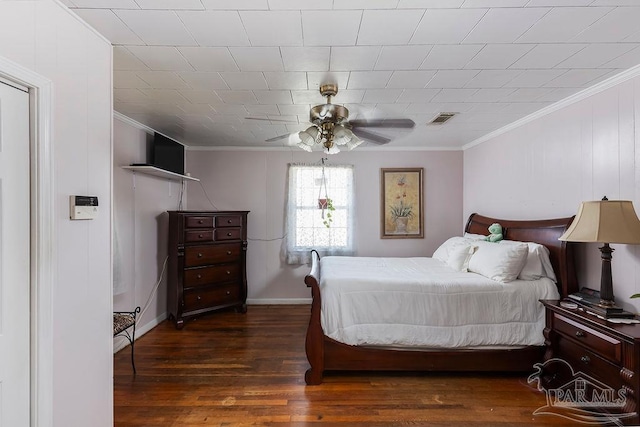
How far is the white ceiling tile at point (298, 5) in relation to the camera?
1389 mm

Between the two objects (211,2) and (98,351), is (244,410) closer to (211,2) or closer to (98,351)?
(98,351)

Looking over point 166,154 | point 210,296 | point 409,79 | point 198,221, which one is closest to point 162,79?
point 166,154

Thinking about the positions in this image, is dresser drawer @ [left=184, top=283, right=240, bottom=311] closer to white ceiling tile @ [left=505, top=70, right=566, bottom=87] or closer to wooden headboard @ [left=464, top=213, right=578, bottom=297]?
wooden headboard @ [left=464, top=213, right=578, bottom=297]

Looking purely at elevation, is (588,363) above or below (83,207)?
Answer: below

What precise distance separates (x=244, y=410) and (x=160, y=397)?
69 cm

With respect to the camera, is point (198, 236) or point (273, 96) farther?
point (198, 236)

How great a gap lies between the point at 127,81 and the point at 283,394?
2626 millimetres

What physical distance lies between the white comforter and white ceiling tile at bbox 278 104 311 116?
5.29 feet

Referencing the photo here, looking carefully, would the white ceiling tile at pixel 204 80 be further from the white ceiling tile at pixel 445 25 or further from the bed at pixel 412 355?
the bed at pixel 412 355

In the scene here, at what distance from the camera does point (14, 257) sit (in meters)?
1.23

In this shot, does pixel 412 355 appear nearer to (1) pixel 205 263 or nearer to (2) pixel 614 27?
(2) pixel 614 27

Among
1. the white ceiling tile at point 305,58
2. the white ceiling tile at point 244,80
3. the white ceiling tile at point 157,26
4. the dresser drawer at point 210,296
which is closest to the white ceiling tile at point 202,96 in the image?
the white ceiling tile at point 244,80

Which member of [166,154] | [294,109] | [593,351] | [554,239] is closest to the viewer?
[593,351]

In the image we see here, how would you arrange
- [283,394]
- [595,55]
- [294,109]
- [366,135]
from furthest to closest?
[366,135] < [294,109] < [283,394] < [595,55]
